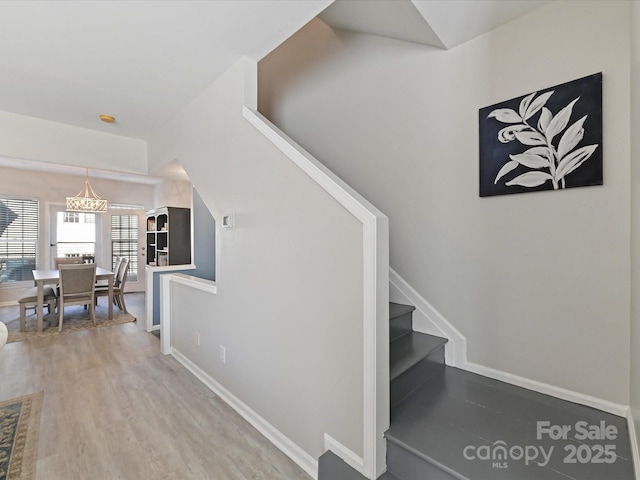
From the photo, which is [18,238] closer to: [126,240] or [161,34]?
[126,240]

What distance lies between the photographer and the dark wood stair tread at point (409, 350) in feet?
5.73

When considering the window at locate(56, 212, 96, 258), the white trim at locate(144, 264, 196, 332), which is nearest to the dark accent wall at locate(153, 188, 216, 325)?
the white trim at locate(144, 264, 196, 332)

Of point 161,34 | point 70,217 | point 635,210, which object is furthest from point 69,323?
point 635,210

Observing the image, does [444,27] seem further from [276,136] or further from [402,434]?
[402,434]

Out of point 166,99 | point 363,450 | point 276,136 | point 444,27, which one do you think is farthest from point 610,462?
point 166,99

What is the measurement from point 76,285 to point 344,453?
15.0 ft

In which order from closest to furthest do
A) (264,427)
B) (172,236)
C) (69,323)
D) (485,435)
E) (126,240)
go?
(485,435) → (264,427) → (69,323) → (172,236) → (126,240)

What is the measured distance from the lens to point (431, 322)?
2.27 meters

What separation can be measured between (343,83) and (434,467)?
292cm

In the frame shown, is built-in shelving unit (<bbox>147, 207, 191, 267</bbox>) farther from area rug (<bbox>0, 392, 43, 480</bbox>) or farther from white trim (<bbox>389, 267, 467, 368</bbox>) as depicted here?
white trim (<bbox>389, 267, 467, 368</bbox>)

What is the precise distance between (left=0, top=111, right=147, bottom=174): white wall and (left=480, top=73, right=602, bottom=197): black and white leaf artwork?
391 cm

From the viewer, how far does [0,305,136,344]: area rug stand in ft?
13.1

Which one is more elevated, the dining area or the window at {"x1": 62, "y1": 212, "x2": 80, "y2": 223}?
the window at {"x1": 62, "y1": 212, "x2": 80, "y2": 223}

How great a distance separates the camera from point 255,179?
2096 millimetres
